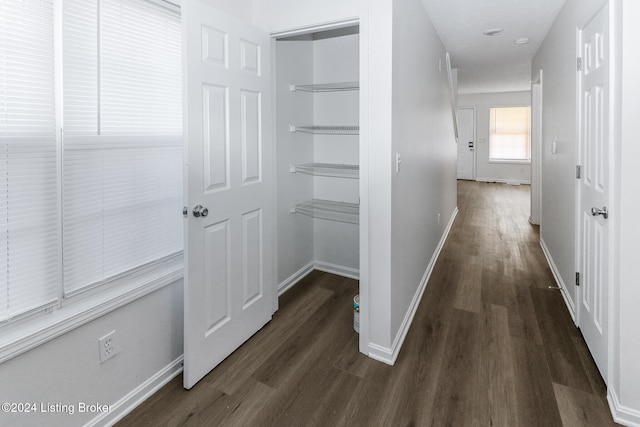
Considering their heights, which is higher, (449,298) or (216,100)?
(216,100)

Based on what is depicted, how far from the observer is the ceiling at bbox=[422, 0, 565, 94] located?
3.01 m

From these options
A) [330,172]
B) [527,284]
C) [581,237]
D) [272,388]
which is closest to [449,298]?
[527,284]

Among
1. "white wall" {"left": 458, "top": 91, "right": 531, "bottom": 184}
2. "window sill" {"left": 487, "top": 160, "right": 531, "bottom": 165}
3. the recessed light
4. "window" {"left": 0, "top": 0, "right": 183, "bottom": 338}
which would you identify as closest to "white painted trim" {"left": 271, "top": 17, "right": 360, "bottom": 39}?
"window" {"left": 0, "top": 0, "right": 183, "bottom": 338}

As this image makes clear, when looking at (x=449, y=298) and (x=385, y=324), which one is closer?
(x=385, y=324)

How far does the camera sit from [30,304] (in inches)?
56.1

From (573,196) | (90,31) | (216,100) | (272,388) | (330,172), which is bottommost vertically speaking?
(272,388)

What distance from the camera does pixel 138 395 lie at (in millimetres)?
1854

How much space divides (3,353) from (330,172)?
244 centimetres

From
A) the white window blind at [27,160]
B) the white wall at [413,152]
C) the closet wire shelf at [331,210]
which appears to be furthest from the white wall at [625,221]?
the white window blind at [27,160]

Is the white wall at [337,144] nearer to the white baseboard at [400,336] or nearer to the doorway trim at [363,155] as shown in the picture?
the white baseboard at [400,336]

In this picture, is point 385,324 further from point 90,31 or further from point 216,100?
point 90,31

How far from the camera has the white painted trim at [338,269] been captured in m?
3.54

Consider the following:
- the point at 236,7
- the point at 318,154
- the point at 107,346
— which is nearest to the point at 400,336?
the point at 107,346

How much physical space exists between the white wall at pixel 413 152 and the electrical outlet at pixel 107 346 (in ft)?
4.74
